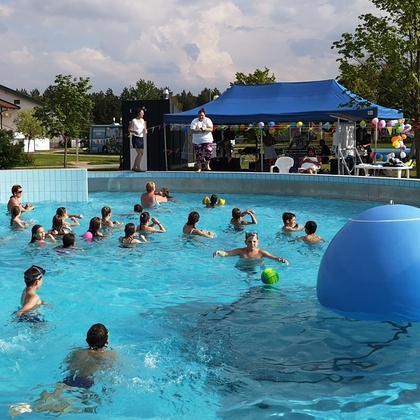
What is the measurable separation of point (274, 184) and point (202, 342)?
11.8 m

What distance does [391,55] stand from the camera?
1762 centimetres

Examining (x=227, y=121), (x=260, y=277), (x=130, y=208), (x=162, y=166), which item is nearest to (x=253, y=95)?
(x=227, y=121)

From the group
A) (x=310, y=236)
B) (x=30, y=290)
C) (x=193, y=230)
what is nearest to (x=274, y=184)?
(x=193, y=230)

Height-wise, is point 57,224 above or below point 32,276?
above

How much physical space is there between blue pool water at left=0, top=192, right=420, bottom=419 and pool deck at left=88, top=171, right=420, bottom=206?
5.82 meters

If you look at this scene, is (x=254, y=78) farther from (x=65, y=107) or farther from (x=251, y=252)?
(x=251, y=252)

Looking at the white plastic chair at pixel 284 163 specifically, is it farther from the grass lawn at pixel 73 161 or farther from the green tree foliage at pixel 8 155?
the grass lawn at pixel 73 161

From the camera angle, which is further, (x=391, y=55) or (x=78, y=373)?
(x=391, y=55)

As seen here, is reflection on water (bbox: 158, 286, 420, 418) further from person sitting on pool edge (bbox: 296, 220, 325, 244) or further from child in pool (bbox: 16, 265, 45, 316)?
person sitting on pool edge (bbox: 296, 220, 325, 244)

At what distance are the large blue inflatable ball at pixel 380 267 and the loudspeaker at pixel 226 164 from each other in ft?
55.6

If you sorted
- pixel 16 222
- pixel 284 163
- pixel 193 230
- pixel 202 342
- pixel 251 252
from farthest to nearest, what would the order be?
pixel 284 163, pixel 16 222, pixel 193 230, pixel 251 252, pixel 202 342

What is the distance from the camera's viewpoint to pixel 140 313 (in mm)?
7066

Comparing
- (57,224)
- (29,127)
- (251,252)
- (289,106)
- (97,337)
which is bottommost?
(97,337)

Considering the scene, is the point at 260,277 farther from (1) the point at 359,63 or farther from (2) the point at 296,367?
(1) the point at 359,63
